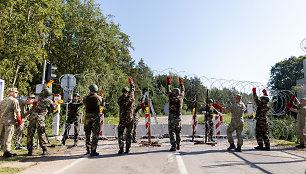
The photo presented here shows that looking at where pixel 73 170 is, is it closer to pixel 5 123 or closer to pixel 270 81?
pixel 5 123

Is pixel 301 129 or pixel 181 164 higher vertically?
pixel 301 129

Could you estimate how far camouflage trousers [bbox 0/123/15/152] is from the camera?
5.97 meters

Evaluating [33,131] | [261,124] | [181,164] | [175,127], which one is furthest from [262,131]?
[33,131]

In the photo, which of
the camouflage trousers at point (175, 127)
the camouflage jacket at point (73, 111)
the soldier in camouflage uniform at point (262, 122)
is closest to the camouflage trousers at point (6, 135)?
the camouflage jacket at point (73, 111)

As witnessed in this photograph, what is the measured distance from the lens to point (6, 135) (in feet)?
20.0

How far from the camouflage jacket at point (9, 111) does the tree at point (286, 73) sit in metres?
35.0

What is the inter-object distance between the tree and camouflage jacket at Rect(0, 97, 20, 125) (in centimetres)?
3502

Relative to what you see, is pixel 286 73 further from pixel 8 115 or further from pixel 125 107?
pixel 8 115

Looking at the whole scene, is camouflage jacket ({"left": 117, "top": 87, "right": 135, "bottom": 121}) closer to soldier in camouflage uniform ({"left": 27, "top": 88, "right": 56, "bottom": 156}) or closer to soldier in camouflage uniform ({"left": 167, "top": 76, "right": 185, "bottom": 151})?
soldier in camouflage uniform ({"left": 167, "top": 76, "right": 185, "bottom": 151})

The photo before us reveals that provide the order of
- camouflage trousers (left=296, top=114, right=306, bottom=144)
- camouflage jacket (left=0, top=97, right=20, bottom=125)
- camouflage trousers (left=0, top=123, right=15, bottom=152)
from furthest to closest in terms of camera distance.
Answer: camouflage trousers (left=296, top=114, right=306, bottom=144) < camouflage jacket (left=0, top=97, right=20, bottom=125) < camouflage trousers (left=0, top=123, right=15, bottom=152)

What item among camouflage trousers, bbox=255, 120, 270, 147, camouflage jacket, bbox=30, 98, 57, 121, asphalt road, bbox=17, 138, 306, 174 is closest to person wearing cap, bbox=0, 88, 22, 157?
camouflage jacket, bbox=30, 98, 57, 121

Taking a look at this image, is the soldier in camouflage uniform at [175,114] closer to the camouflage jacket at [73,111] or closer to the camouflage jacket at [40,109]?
the camouflage jacket at [73,111]

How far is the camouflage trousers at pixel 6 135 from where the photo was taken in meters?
5.97

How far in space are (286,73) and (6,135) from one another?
3839cm
